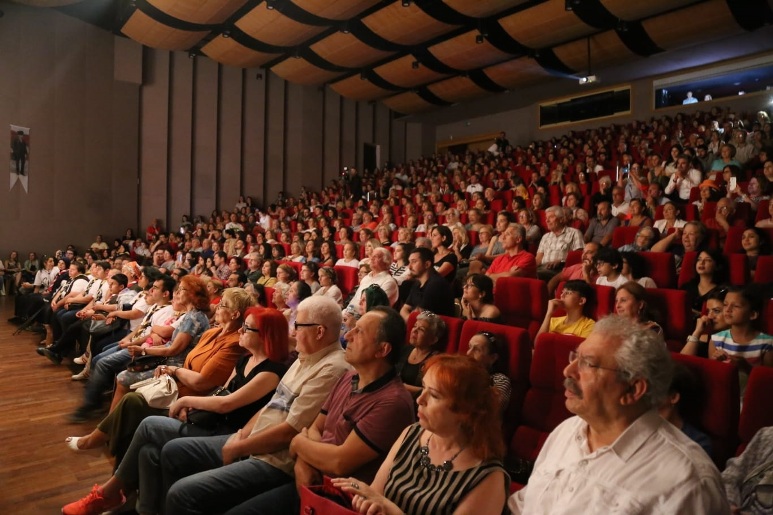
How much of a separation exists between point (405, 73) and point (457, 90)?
77cm

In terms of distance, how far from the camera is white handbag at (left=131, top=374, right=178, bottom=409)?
5.22ft

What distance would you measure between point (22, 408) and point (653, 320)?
248cm

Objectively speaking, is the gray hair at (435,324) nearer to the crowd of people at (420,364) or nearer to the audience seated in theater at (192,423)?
the crowd of people at (420,364)

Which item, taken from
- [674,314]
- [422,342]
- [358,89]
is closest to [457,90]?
[358,89]

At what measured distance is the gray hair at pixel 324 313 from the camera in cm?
129

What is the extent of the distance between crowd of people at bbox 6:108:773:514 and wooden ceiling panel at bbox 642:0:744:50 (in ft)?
4.92

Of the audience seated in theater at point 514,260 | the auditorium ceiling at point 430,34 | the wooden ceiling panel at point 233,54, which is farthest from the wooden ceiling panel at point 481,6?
the audience seated in theater at point 514,260

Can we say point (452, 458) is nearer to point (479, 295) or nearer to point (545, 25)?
point (479, 295)

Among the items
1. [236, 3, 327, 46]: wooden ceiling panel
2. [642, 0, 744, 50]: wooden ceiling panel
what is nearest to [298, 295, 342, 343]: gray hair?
[642, 0, 744, 50]: wooden ceiling panel

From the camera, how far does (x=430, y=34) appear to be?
229 inches

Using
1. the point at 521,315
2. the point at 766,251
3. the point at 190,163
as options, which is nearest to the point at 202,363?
the point at 521,315

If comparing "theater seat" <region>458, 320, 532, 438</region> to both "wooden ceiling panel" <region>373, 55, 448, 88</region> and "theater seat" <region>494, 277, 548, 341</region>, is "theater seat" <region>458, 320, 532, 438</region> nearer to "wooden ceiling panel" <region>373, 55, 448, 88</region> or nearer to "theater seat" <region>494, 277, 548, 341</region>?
"theater seat" <region>494, 277, 548, 341</region>

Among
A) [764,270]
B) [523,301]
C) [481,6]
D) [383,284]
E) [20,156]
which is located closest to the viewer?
[764,270]

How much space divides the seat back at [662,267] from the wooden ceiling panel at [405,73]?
5076mm
